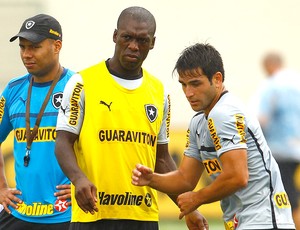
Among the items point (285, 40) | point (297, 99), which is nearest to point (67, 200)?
point (297, 99)

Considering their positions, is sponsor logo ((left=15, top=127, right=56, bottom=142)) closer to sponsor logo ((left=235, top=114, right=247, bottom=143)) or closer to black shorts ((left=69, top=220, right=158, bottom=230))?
black shorts ((left=69, top=220, right=158, bottom=230))

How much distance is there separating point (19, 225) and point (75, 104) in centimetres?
131

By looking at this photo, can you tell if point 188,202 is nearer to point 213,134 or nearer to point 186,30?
point 213,134

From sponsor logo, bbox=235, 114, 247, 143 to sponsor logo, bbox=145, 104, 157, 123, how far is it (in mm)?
845

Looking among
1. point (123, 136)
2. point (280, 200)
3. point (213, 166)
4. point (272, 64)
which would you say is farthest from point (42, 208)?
point (272, 64)

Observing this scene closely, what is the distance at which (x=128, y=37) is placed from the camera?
732cm

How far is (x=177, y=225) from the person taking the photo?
15922mm

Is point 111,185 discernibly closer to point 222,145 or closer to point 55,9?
point 222,145

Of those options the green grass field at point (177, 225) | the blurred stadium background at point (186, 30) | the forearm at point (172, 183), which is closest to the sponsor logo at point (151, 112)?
the forearm at point (172, 183)

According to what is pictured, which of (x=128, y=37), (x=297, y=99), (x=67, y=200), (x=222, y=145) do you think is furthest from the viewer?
(x=297, y=99)

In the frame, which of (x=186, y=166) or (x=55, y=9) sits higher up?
(x=55, y=9)

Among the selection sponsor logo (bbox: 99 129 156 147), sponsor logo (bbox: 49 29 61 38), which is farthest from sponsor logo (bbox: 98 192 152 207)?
sponsor logo (bbox: 49 29 61 38)

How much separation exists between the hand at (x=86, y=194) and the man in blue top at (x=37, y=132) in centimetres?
87

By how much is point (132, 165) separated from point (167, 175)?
10.4 inches
